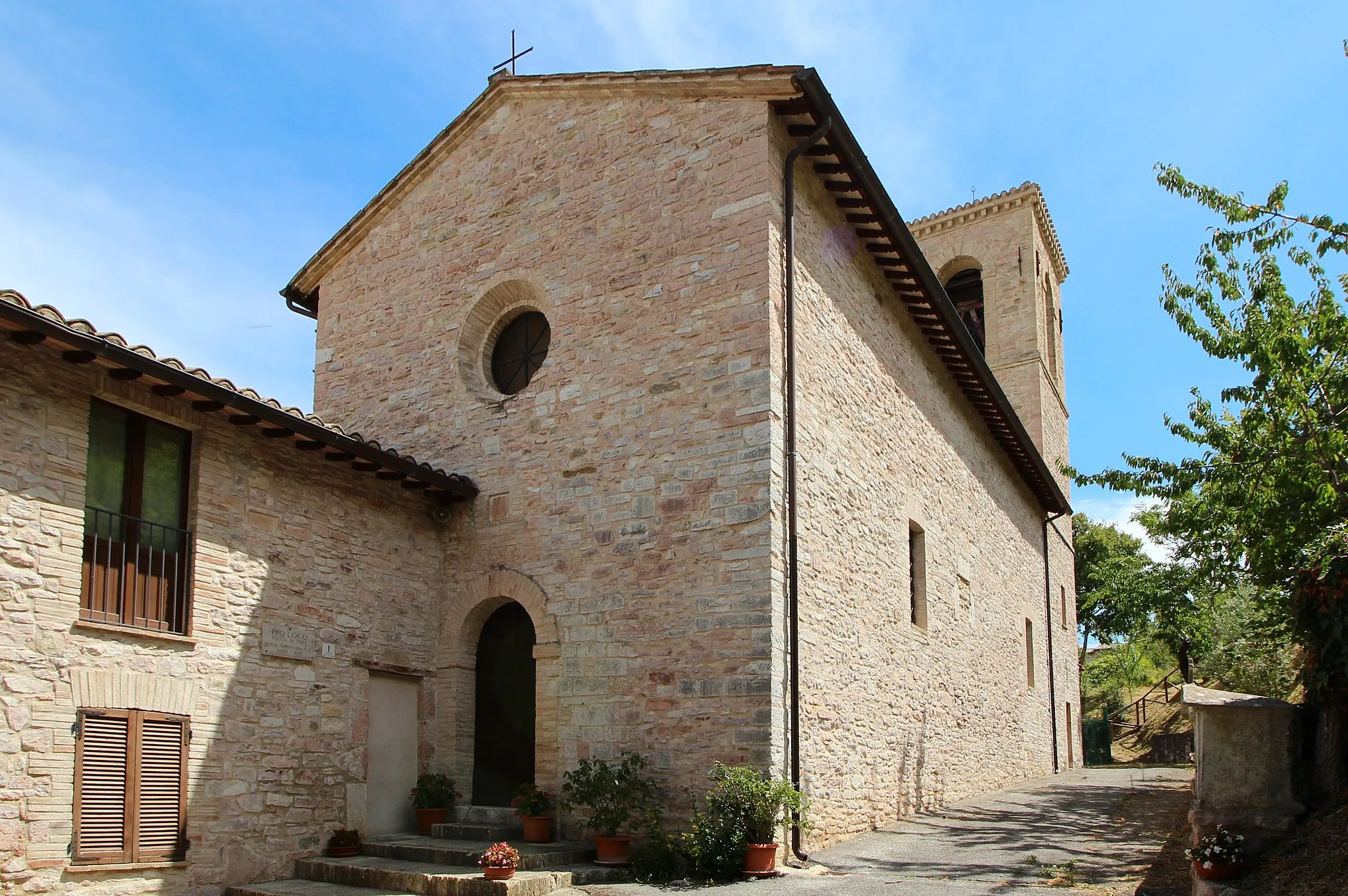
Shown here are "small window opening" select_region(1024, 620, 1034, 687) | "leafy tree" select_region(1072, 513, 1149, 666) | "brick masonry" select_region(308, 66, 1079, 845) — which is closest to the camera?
"brick masonry" select_region(308, 66, 1079, 845)

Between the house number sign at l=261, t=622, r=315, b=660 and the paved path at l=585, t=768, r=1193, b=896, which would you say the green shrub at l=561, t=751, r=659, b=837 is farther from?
the house number sign at l=261, t=622, r=315, b=660

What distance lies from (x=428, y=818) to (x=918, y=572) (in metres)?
6.50

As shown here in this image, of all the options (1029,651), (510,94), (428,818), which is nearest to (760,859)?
(428,818)

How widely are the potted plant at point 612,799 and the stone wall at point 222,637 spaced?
2.18 m

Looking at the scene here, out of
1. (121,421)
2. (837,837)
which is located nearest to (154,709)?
(121,421)

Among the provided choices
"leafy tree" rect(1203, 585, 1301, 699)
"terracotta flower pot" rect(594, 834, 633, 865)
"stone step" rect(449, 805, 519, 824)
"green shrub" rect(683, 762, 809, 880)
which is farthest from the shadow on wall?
"leafy tree" rect(1203, 585, 1301, 699)

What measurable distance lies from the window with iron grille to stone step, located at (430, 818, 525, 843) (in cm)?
303

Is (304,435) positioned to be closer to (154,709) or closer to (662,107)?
(154,709)

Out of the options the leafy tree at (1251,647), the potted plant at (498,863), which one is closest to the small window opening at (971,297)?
the leafy tree at (1251,647)

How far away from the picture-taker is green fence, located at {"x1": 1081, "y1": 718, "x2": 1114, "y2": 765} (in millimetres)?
27891

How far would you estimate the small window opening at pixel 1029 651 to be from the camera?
18.7 metres

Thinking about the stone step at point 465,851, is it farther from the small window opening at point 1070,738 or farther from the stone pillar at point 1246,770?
the small window opening at point 1070,738

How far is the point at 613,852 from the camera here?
8336 millimetres

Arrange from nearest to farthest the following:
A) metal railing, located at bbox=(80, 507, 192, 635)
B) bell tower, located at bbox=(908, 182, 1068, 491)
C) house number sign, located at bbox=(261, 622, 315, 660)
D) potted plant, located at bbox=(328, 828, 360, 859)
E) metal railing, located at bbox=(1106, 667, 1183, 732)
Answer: metal railing, located at bbox=(80, 507, 192, 635), house number sign, located at bbox=(261, 622, 315, 660), potted plant, located at bbox=(328, 828, 360, 859), bell tower, located at bbox=(908, 182, 1068, 491), metal railing, located at bbox=(1106, 667, 1183, 732)
